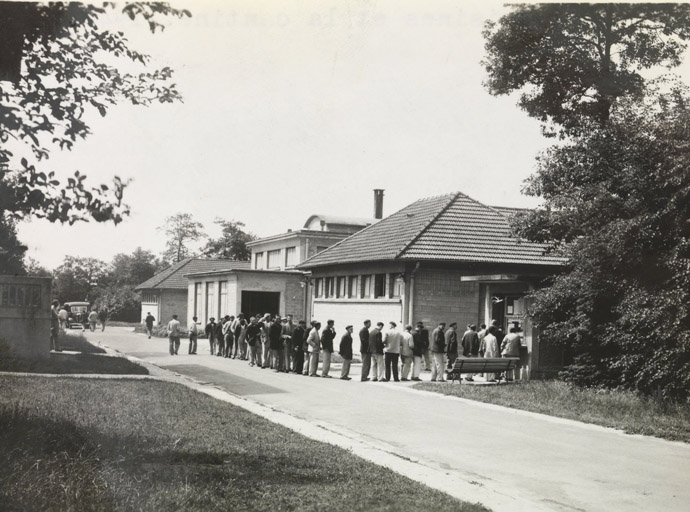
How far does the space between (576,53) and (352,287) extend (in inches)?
650

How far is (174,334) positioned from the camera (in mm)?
29141

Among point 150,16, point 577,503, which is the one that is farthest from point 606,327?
point 150,16

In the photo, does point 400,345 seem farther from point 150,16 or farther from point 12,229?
point 150,16

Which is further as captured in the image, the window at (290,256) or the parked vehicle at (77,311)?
the parked vehicle at (77,311)

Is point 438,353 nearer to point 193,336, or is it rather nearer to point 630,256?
point 630,256

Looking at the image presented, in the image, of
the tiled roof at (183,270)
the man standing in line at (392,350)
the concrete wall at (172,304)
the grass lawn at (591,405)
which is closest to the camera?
the grass lawn at (591,405)

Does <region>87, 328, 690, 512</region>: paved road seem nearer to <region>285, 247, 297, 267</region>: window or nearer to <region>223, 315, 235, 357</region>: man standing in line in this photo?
<region>223, 315, 235, 357</region>: man standing in line

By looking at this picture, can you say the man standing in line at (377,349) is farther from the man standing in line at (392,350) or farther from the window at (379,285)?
the window at (379,285)

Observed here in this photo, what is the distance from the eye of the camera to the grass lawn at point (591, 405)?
1292 cm

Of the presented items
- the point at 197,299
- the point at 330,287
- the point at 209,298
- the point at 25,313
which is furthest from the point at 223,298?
the point at 25,313

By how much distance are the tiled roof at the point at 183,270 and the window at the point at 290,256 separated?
1000 cm

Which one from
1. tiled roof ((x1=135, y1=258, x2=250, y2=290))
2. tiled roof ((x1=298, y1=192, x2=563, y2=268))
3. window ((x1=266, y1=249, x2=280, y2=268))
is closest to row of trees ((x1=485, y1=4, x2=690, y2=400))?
tiled roof ((x1=298, y1=192, x2=563, y2=268))

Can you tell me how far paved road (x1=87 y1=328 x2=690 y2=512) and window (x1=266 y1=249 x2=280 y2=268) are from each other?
3534cm

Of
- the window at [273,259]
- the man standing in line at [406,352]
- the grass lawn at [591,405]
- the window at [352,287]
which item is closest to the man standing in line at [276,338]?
the man standing in line at [406,352]
